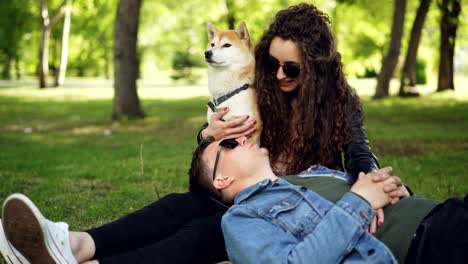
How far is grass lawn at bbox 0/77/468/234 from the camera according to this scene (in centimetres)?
582

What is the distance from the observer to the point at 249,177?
2.85 meters

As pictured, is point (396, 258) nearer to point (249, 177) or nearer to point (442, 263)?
point (442, 263)

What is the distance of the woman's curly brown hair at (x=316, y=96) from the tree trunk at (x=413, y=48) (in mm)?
17422

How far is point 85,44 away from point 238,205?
51.9 m

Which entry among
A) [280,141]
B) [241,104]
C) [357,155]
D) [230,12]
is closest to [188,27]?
[230,12]

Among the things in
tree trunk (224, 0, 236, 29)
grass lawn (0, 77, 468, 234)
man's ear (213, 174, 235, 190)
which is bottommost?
grass lawn (0, 77, 468, 234)

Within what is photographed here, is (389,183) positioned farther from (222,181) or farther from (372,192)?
(222,181)

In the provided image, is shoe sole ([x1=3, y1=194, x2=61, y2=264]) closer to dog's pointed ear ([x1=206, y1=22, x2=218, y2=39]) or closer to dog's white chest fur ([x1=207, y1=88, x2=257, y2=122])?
dog's white chest fur ([x1=207, y1=88, x2=257, y2=122])

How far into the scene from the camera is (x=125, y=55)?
547 inches

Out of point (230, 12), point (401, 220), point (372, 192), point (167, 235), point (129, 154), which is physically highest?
point (230, 12)

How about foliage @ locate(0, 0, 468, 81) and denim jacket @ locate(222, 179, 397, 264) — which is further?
foliage @ locate(0, 0, 468, 81)

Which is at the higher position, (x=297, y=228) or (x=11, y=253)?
(x=297, y=228)

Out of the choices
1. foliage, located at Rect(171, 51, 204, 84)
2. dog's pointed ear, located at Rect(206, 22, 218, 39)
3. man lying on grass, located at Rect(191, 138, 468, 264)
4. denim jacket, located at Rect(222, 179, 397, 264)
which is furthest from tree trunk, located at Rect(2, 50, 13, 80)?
denim jacket, located at Rect(222, 179, 397, 264)

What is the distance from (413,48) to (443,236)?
19.0 metres
